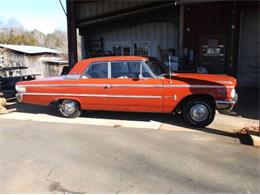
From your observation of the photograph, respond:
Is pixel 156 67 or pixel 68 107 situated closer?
pixel 156 67

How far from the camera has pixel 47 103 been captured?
7.97 m

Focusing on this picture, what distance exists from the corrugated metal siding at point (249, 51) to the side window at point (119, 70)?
671 centimetres

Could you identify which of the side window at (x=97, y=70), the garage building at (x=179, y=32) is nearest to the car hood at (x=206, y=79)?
the side window at (x=97, y=70)

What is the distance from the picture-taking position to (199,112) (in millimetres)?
6688

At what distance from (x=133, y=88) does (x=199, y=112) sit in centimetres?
163

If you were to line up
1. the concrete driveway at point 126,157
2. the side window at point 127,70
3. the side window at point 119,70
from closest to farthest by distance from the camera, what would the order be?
the concrete driveway at point 126,157 → the side window at point 127,70 → the side window at point 119,70

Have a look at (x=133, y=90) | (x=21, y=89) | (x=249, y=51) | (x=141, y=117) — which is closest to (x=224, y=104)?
(x=133, y=90)

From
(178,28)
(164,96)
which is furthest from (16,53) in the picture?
(164,96)

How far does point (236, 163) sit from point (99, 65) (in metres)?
4.15

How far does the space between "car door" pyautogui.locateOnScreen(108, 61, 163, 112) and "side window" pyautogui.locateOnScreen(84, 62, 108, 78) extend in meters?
0.17

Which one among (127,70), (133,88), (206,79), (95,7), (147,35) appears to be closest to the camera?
(206,79)

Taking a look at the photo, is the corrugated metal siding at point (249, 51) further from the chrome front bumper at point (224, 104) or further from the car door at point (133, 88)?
the car door at point (133, 88)

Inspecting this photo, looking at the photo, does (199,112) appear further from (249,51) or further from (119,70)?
(249,51)

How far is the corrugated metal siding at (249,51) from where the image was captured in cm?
1184
